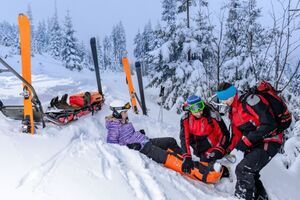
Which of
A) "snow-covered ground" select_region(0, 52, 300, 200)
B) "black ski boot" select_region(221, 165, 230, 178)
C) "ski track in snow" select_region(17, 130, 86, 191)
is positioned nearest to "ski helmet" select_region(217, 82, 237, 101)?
"black ski boot" select_region(221, 165, 230, 178)

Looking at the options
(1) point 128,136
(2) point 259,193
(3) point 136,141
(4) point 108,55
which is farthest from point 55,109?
(4) point 108,55

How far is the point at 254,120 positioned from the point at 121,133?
241 centimetres

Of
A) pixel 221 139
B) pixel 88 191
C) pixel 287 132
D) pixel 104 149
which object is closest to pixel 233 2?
pixel 287 132

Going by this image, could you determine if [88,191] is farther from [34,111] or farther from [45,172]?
[34,111]

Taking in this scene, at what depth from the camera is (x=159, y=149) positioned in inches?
219

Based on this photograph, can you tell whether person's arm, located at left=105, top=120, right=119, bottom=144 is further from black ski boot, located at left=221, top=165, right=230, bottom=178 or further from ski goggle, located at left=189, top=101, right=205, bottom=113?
black ski boot, located at left=221, top=165, right=230, bottom=178

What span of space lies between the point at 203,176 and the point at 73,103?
161 inches

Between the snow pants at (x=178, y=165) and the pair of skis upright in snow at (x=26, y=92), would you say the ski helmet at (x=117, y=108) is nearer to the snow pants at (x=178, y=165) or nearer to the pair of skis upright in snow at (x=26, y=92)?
the snow pants at (x=178, y=165)

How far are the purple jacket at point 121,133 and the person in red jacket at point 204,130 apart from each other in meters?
0.76

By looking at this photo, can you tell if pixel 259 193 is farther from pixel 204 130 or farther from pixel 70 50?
pixel 70 50

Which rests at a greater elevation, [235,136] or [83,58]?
[83,58]

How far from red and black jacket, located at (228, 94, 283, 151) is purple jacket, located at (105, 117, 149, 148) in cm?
183

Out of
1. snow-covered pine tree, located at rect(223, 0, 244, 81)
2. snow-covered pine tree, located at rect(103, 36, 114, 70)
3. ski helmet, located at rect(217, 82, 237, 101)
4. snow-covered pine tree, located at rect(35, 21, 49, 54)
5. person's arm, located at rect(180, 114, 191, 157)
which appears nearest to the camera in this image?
ski helmet, located at rect(217, 82, 237, 101)

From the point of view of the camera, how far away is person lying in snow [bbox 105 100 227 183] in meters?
5.28
